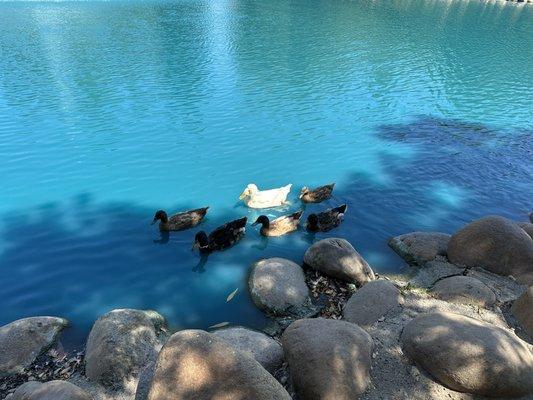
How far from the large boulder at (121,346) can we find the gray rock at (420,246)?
7.65m

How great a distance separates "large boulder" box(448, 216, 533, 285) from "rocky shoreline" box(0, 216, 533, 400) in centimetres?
3

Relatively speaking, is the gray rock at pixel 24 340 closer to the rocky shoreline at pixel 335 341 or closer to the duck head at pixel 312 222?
the rocky shoreline at pixel 335 341

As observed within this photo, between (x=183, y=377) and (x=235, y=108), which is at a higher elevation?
(x=183, y=377)

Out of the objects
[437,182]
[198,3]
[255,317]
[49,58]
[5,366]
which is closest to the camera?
[5,366]

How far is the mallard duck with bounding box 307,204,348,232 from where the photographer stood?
45.7 feet

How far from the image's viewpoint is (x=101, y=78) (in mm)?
30328

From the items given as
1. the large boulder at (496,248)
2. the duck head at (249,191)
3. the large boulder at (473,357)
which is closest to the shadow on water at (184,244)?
the duck head at (249,191)

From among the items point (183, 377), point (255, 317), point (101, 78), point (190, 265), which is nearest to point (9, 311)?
point (190, 265)

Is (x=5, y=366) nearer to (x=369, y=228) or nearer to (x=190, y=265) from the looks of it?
(x=190, y=265)

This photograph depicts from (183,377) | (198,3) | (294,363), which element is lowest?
(198,3)

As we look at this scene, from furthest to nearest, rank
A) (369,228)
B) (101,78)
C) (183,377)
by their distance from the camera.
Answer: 1. (101,78)
2. (369,228)
3. (183,377)

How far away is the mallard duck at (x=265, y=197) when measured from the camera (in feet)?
49.9

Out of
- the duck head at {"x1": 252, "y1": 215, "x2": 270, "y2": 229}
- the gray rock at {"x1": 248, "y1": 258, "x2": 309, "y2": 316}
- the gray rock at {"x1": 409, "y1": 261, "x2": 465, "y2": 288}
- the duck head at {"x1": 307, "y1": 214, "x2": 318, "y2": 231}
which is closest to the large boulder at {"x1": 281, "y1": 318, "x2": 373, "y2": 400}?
the gray rock at {"x1": 248, "y1": 258, "x2": 309, "y2": 316}

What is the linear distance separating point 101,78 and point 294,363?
2835 cm
